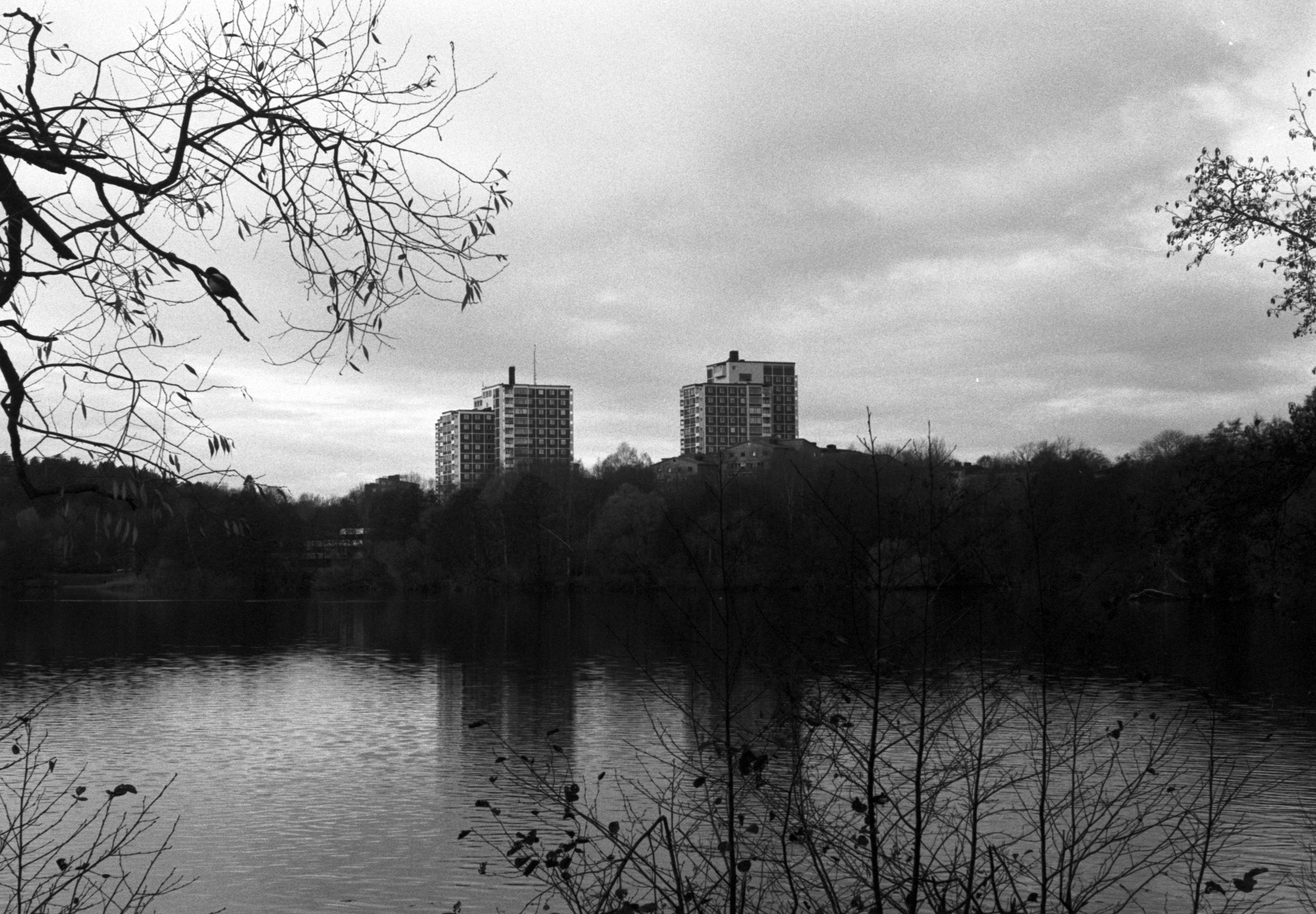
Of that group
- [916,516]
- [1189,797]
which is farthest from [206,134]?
[1189,797]

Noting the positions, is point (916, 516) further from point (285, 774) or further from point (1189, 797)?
point (285, 774)

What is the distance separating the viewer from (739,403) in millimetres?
155375

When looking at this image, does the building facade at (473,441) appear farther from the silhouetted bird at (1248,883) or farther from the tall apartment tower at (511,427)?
the silhouetted bird at (1248,883)

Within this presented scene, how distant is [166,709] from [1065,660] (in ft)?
84.6

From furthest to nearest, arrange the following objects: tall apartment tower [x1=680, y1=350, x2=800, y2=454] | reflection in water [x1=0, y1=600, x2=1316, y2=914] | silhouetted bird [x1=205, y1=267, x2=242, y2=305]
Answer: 1. tall apartment tower [x1=680, y1=350, x2=800, y2=454]
2. reflection in water [x1=0, y1=600, x2=1316, y2=914]
3. silhouetted bird [x1=205, y1=267, x2=242, y2=305]

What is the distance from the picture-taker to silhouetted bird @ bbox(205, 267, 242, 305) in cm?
407

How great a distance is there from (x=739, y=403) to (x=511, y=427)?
102 feet

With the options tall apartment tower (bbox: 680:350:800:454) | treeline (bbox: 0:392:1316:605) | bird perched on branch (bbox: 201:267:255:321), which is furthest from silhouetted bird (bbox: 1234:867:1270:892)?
tall apartment tower (bbox: 680:350:800:454)

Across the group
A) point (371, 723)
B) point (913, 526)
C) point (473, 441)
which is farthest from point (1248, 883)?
point (473, 441)

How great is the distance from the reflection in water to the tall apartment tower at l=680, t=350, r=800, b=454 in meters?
97.2

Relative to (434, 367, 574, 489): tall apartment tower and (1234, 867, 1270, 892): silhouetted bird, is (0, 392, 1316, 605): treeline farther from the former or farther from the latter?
(434, 367, 574, 489): tall apartment tower

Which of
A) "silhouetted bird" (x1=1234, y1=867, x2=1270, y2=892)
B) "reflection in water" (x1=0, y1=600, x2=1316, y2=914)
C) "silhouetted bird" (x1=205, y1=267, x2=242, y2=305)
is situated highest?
"silhouetted bird" (x1=205, y1=267, x2=242, y2=305)

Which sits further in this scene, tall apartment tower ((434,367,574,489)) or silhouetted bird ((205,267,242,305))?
tall apartment tower ((434,367,574,489))

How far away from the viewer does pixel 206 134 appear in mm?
4375
